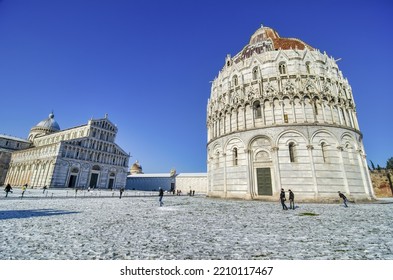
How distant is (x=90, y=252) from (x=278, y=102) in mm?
21602

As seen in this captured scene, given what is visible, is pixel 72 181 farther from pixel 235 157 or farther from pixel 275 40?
pixel 275 40

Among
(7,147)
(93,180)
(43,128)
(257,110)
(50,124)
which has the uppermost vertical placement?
(50,124)

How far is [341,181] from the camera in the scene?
731 inches

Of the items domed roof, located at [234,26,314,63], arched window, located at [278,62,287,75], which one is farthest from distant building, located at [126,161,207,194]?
arched window, located at [278,62,287,75]

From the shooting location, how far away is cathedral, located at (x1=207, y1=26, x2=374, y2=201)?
1888cm

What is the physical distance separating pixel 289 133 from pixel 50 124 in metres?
93.4

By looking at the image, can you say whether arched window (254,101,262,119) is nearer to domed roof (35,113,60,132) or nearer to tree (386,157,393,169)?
tree (386,157,393,169)

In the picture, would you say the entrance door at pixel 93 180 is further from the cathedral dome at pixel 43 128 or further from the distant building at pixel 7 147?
the cathedral dome at pixel 43 128

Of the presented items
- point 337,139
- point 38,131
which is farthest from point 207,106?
point 38,131

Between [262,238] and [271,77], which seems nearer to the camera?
[262,238]

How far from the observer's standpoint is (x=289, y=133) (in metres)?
20.0

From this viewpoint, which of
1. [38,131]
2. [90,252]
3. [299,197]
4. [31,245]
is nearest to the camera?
[90,252]

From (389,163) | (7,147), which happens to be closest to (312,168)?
(389,163)

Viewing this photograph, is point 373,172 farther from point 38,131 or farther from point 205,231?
point 38,131
